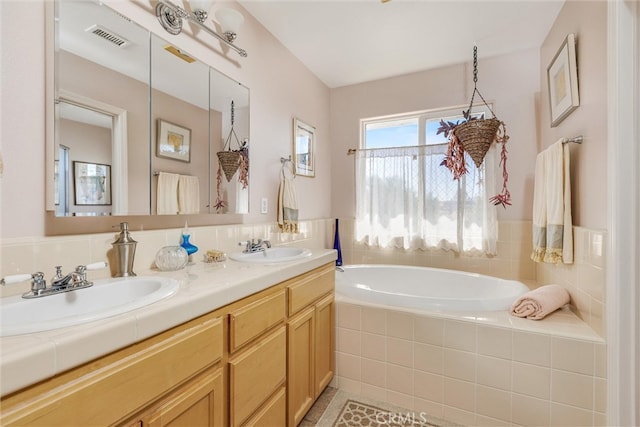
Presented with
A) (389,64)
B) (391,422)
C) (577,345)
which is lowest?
(391,422)

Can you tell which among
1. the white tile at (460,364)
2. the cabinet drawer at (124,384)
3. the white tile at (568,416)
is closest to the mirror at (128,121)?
the cabinet drawer at (124,384)

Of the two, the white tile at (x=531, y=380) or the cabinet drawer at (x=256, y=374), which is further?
the white tile at (x=531, y=380)

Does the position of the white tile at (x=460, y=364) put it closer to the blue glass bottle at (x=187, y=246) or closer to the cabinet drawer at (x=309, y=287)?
the cabinet drawer at (x=309, y=287)

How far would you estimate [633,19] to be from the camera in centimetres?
124

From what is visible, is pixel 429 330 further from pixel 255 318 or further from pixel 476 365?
pixel 255 318

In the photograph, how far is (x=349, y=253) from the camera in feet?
10.4

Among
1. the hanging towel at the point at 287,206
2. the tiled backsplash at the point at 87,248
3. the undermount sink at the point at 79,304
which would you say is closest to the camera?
the undermount sink at the point at 79,304

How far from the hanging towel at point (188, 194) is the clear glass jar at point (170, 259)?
10.7 inches

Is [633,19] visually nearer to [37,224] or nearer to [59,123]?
[59,123]

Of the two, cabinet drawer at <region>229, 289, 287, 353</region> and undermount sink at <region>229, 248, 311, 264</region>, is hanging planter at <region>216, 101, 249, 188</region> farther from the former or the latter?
cabinet drawer at <region>229, 289, 287, 353</region>

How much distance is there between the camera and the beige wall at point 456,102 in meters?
2.52

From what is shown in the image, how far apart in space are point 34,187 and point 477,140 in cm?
246

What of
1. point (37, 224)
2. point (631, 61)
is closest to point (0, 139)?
point (37, 224)

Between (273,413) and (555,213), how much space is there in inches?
79.9
